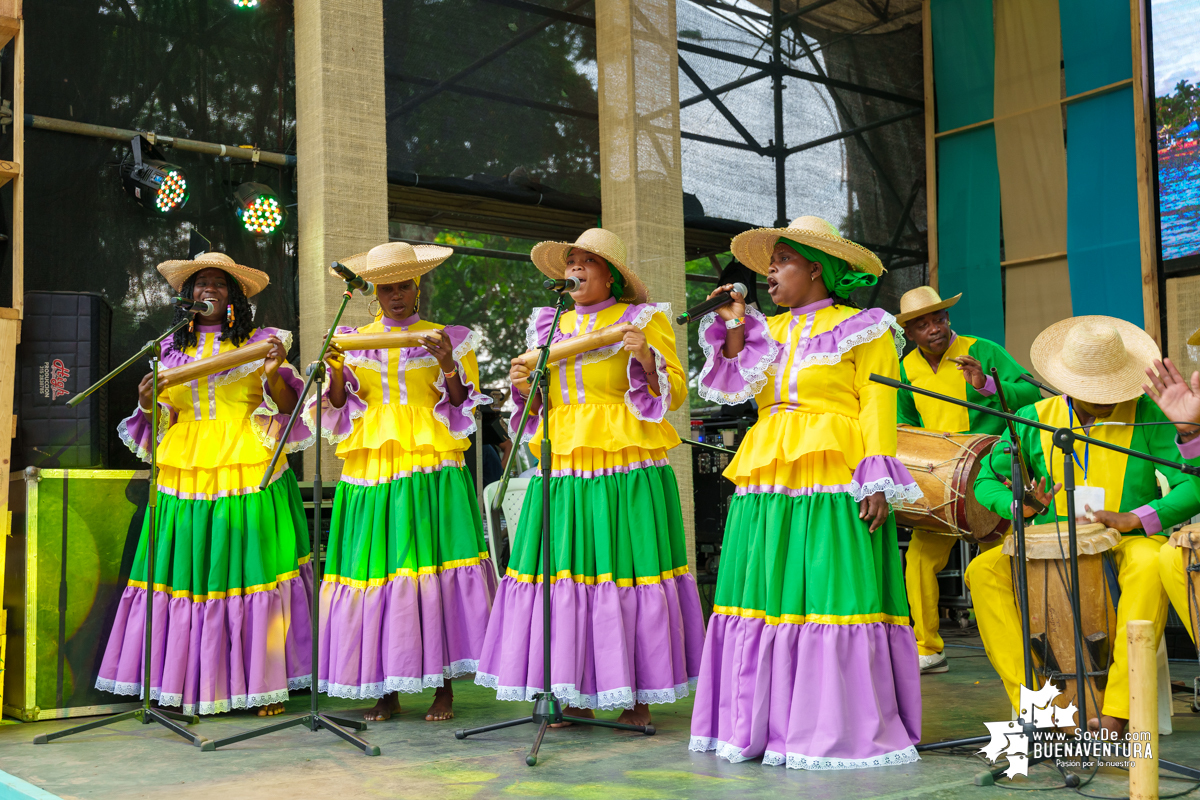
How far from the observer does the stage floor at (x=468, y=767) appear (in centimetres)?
338

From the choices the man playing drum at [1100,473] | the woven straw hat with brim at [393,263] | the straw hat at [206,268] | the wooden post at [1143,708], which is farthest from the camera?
the straw hat at [206,268]

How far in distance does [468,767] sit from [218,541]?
180 centimetres

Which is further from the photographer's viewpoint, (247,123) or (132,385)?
(247,123)

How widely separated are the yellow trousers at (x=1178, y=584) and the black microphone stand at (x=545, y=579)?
1.93 metres

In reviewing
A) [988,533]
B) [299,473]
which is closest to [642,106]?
[299,473]

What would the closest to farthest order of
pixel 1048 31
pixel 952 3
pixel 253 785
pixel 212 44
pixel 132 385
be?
pixel 253 785, pixel 132 385, pixel 212 44, pixel 1048 31, pixel 952 3

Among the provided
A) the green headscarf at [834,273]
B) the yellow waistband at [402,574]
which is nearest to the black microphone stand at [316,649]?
the yellow waistband at [402,574]

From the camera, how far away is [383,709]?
4.78 m

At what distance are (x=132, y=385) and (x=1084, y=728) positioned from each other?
4.84 metres

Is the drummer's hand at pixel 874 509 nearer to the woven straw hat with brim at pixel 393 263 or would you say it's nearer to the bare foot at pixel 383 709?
the woven straw hat with brim at pixel 393 263

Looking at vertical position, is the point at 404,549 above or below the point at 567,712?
above

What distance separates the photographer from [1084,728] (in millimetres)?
3645

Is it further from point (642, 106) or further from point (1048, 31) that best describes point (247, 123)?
point (1048, 31)

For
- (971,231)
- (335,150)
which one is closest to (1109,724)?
(335,150)
